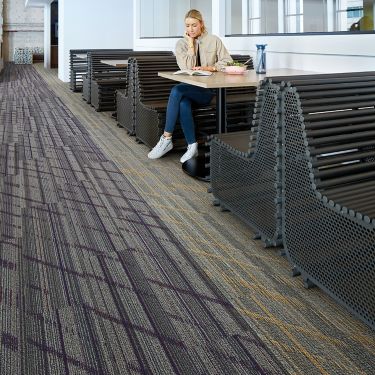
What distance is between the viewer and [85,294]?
1590 millimetres

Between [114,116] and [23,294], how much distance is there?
3.85 m

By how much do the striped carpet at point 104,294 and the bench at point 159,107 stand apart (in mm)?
781

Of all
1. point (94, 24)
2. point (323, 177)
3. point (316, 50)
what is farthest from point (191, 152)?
point (94, 24)

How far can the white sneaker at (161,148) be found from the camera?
3.29 metres

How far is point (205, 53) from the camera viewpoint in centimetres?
327

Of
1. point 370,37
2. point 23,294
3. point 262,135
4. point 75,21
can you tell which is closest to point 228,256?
point 262,135

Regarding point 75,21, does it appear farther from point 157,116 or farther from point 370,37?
point 370,37

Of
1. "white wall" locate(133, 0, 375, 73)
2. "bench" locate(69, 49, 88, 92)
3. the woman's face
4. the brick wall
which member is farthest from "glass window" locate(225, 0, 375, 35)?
the brick wall

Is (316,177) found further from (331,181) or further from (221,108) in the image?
(221,108)

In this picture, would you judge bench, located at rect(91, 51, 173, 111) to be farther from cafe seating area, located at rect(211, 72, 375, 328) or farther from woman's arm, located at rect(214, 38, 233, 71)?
cafe seating area, located at rect(211, 72, 375, 328)

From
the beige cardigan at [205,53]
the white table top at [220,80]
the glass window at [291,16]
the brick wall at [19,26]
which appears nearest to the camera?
the white table top at [220,80]

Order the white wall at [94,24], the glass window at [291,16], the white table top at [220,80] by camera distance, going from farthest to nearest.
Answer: the white wall at [94,24], the glass window at [291,16], the white table top at [220,80]

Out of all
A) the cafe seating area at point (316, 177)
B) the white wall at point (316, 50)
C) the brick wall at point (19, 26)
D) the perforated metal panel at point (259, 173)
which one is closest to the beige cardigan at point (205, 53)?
the white wall at point (316, 50)

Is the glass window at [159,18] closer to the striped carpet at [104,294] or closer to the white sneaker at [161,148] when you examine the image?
the white sneaker at [161,148]
